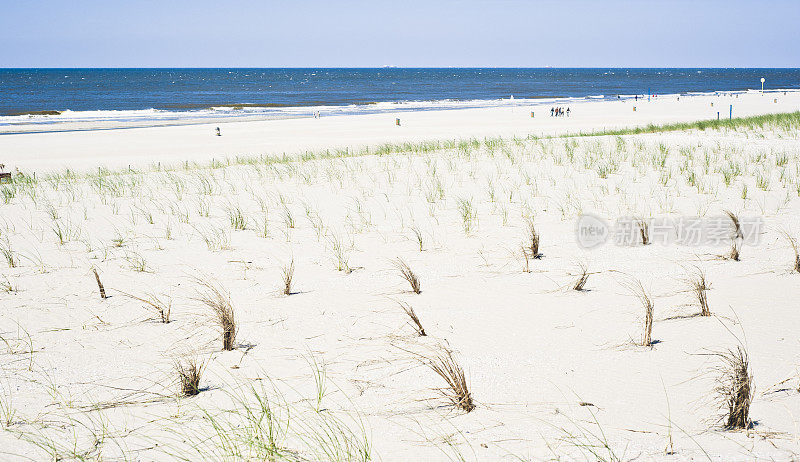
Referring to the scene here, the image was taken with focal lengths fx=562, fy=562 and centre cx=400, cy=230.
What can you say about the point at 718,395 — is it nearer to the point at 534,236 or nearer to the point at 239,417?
the point at 239,417

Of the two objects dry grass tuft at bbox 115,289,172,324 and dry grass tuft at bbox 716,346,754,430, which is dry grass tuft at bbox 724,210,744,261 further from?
dry grass tuft at bbox 115,289,172,324

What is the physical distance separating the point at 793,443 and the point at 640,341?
3.31 feet

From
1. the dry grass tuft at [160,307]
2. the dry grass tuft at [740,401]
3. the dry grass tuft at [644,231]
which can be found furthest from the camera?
the dry grass tuft at [644,231]

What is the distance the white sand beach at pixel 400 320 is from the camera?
229 cm

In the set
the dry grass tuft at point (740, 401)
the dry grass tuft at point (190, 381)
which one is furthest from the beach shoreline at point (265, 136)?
the dry grass tuft at point (740, 401)

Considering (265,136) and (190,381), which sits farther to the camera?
(265,136)

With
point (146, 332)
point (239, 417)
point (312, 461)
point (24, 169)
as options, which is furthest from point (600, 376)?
point (24, 169)

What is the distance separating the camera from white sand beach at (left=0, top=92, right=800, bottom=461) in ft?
7.50

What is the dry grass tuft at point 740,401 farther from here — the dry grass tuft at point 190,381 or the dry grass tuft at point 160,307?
the dry grass tuft at point 160,307

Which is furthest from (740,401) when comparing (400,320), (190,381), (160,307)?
(160,307)

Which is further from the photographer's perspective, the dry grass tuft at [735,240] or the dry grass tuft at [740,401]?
the dry grass tuft at [735,240]

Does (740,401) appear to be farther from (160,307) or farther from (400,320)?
(160,307)

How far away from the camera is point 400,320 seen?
353cm

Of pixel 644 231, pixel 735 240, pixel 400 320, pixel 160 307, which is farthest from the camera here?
pixel 644 231
